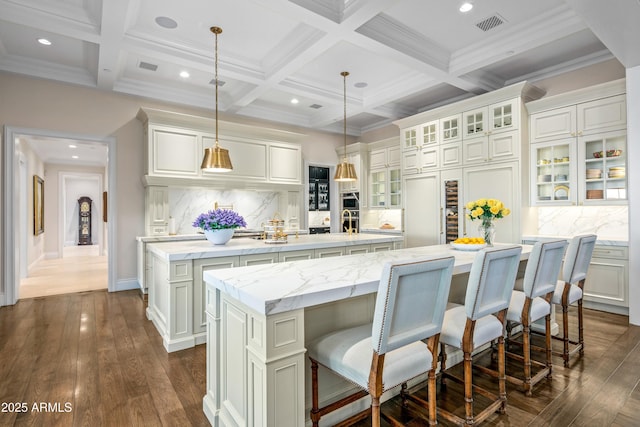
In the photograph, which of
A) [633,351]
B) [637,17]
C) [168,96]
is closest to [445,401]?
[633,351]

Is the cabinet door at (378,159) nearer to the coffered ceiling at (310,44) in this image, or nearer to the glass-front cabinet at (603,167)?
the coffered ceiling at (310,44)

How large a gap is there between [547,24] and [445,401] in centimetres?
375

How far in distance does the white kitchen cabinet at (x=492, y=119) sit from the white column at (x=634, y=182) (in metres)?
1.15

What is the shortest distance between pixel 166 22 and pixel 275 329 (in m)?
3.61

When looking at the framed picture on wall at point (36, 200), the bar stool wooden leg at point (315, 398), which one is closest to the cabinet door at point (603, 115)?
the bar stool wooden leg at point (315, 398)

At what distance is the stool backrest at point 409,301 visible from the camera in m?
1.32

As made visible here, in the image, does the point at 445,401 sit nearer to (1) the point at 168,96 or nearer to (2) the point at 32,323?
(2) the point at 32,323

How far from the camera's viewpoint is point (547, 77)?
466cm

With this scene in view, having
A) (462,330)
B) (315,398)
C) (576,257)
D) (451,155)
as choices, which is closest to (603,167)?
(451,155)

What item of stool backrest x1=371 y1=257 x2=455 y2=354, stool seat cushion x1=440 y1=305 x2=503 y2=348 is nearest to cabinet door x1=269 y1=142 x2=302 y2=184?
stool seat cushion x1=440 y1=305 x2=503 y2=348

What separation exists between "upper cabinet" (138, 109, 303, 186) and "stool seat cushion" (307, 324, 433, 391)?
4.32 m

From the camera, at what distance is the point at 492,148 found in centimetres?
473

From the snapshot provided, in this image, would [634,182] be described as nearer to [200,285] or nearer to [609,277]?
[609,277]

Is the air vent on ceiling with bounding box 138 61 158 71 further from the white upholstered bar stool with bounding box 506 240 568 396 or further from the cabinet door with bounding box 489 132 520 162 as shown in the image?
the white upholstered bar stool with bounding box 506 240 568 396
